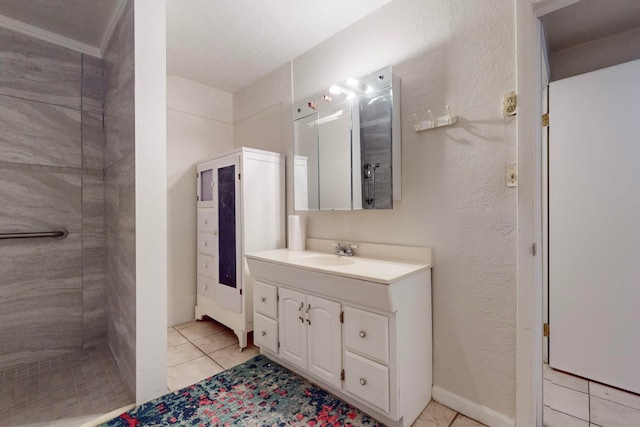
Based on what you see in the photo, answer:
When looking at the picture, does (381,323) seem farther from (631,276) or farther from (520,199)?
(631,276)

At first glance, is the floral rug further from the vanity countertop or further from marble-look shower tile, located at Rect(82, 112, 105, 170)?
marble-look shower tile, located at Rect(82, 112, 105, 170)

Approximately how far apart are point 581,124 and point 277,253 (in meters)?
2.26

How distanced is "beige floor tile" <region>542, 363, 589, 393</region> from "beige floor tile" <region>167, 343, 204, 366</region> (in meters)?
2.40

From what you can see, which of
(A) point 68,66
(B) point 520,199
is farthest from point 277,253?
(A) point 68,66

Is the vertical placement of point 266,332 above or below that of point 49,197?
below

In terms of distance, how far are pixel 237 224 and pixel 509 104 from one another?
1987mm

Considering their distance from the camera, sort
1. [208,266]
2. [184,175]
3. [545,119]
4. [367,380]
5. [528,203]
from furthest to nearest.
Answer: [184,175]
[208,266]
[545,119]
[367,380]
[528,203]

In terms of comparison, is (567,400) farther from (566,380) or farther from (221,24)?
(221,24)

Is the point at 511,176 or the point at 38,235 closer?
the point at 511,176

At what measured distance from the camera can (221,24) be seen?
82.4 inches

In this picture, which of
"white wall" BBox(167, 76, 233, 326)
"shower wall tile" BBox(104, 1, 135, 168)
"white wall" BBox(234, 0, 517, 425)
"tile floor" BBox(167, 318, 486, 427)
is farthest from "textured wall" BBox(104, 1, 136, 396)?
"white wall" BBox(234, 0, 517, 425)

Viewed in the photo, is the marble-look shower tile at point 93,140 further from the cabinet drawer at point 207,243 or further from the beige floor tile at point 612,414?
the beige floor tile at point 612,414

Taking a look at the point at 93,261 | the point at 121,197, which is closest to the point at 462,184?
the point at 121,197

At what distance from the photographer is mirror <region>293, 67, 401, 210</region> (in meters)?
1.83
